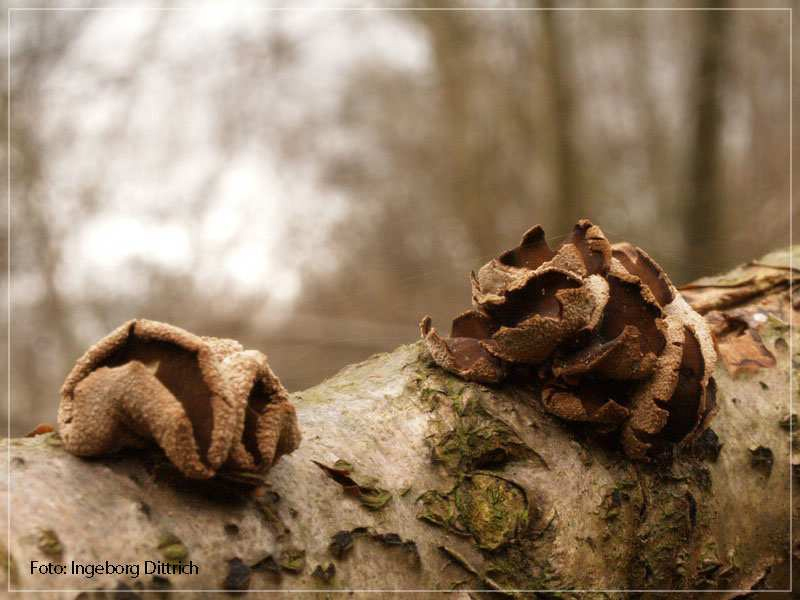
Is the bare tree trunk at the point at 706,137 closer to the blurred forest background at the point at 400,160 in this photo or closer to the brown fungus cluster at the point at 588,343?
the blurred forest background at the point at 400,160

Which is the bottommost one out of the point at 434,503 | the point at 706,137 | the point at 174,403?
the point at 434,503

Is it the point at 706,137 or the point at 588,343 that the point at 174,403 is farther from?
the point at 706,137

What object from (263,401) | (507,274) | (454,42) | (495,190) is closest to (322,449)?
(263,401)

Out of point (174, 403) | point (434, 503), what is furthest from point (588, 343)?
point (174, 403)

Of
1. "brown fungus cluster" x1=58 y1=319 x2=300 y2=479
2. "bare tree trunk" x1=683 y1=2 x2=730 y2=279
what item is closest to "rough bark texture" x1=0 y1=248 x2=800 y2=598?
"brown fungus cluster" x1=58 y1=319 x2=300 y2=479

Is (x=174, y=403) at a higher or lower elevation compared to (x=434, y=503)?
higher

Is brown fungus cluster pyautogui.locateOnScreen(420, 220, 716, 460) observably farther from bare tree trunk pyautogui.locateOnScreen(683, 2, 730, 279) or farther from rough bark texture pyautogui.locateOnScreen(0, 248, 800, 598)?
bare tree trunk pyautogui.locateOnScreen(683, 2, 730, 279)
